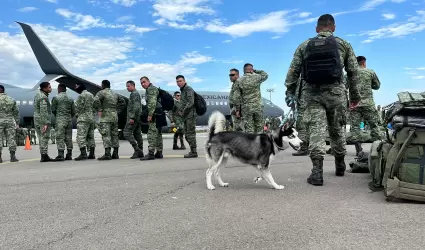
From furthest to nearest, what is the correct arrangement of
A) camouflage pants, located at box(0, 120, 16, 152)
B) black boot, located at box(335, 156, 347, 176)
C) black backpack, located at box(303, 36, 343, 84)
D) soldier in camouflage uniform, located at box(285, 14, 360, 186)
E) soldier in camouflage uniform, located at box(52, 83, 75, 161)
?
1. camouflage pants, located at box(0, 120, 16, 152)
2. soldier in camouflage uniform, located at box(52, 83, 75, 161)
3. black boot, located at box(335, 156, 347, 176)
4. soldier in camouflage uniform, located at box(285, 14, 360, 186)
5. black backpack, located at box(303, 36, 343, 84)

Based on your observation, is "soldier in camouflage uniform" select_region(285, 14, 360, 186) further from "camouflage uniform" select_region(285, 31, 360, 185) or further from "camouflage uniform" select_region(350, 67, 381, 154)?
"camouflage uniform" select_region(350, 67, 381, 154)

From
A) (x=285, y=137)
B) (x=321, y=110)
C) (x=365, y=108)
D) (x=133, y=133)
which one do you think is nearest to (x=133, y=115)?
(x=133, y=133)

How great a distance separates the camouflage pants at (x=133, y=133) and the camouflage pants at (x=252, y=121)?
3124 mm

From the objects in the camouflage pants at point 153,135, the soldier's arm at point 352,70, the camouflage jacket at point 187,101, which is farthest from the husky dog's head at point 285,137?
the camouflage pants at point 153,135

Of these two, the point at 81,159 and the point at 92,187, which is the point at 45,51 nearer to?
the point at 81,159

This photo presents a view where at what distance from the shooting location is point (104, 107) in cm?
927

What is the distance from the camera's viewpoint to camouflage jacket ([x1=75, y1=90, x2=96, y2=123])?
9523mm

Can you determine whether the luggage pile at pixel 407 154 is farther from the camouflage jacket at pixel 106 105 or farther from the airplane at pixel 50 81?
the airplane at pixel 50 81

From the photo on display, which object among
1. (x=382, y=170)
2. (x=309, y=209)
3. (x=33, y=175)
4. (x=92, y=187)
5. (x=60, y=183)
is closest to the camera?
(x=309, y=209)

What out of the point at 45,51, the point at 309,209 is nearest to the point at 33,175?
the point at 309,209

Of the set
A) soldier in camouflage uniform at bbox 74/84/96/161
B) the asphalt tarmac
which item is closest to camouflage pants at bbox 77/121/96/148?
soldier in camouflage uniform at bbox 74/84/96/161

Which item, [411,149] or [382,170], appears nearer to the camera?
[411,149]

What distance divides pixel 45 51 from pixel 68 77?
189 cm

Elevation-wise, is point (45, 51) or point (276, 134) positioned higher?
point (45, 51)
